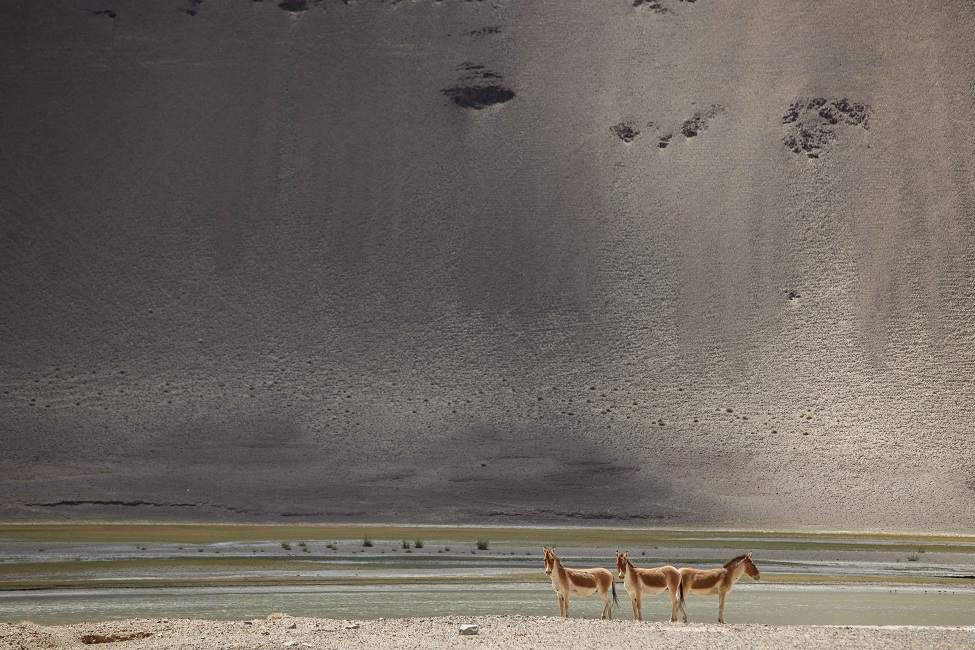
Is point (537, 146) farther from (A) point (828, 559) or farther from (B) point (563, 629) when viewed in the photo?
(B) point (563, 629)

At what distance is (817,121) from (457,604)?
2596 inches

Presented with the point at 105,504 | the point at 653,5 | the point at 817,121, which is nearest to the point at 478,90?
the point at 653,5

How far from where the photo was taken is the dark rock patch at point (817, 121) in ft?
270

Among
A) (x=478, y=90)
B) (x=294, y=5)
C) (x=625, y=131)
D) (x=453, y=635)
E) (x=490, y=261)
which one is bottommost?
(x=453, y=635)

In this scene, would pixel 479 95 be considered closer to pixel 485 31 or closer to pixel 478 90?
pixel 478 90

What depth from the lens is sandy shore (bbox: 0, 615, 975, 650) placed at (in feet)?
55.4

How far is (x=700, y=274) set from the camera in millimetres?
73500

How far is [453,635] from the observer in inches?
696

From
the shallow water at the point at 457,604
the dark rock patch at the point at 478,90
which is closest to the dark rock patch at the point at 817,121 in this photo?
the dark rock patch at the point at 478,90

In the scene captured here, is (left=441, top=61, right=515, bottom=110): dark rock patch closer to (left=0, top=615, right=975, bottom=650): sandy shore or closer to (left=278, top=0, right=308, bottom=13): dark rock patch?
(left=278, top=0, right=308, bottom=13): dark rock patch

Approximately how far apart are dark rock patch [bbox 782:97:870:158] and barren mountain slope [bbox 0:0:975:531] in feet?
0.79

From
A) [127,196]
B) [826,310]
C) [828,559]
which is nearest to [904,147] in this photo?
[826,310]

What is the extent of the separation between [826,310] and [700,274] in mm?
7037

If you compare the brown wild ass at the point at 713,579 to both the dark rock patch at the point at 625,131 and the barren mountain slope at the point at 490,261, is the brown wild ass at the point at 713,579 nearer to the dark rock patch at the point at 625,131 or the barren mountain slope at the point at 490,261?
the barren mountain slope at the point at 490,261
